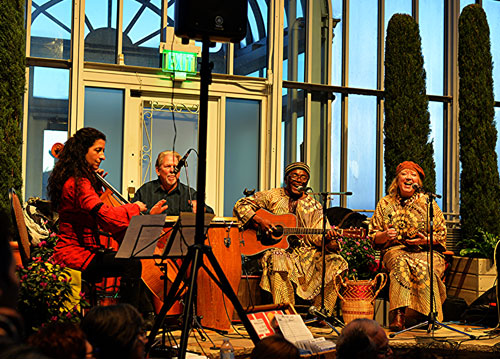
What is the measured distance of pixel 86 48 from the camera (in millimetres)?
8516

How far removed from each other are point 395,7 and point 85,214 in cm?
745

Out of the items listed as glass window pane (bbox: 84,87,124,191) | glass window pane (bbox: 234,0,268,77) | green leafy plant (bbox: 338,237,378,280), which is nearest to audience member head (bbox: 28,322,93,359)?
green leafy plant (bbox: 338,237,378,280)

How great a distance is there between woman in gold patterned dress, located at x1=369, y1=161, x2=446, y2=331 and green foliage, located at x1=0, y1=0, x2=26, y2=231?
12.7ft

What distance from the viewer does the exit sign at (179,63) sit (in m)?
8.73

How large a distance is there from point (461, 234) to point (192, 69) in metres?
4.48

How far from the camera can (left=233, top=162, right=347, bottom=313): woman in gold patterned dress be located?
20.1ft

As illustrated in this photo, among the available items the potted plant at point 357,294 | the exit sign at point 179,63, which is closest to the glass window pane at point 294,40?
the exit sign at point 179,63

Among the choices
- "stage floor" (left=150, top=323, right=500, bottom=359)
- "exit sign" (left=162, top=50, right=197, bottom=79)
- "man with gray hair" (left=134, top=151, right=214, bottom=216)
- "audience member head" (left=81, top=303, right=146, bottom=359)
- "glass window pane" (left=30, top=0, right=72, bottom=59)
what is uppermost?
"glass window pane" (left=30, top=0, right=72, bottom=59)

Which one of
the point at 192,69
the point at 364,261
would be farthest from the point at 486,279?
the point at 192,69

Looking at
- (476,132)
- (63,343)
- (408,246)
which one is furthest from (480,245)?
(63,343)

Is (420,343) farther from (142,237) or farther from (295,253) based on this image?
(142,237)

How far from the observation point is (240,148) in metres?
9.16

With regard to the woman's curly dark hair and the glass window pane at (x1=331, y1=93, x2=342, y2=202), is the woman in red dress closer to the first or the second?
the woman's curly dark hair

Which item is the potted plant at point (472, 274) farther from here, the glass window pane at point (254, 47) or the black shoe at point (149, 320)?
the glass window pane at point (254, 47)
